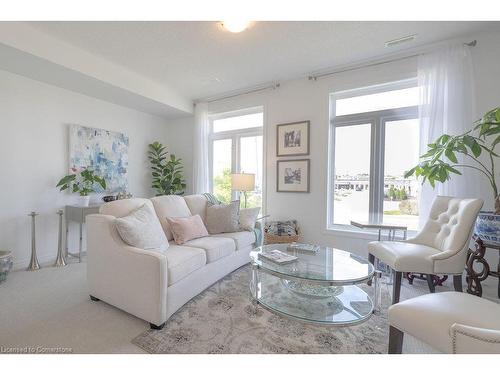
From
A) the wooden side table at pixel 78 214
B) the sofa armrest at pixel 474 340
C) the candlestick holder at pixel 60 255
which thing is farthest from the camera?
the wooden side table at pixel 78 214

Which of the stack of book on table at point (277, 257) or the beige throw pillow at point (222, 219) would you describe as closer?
the stack of book on table at point (277, 257)

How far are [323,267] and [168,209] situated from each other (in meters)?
1.71

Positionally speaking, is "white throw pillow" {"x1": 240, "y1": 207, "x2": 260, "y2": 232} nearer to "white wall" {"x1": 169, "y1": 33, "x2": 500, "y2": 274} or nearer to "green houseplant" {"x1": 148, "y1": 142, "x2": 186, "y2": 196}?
"white wall" {"x1": 169, "y1": 33, "x2": 500, "y2": 274}

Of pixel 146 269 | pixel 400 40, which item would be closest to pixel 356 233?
pixel 400 40

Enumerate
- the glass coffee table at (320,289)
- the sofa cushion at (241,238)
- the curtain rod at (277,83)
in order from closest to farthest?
the glass coffee table at (320,289) < the sofa cushion at (241,238) < the curtain rod at (277,83)

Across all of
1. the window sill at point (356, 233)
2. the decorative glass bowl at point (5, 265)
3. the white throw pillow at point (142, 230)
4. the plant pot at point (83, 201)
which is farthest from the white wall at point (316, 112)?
the decorative glass bowl at point (5, 265)

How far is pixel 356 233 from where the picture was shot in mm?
3189

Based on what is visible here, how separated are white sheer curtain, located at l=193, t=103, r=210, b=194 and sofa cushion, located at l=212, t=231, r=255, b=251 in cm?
182

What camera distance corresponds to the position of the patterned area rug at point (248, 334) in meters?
1.49

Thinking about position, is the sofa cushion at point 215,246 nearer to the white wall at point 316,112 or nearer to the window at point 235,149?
the white wall at point 316,112

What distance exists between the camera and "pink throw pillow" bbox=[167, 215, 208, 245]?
7.85 feet

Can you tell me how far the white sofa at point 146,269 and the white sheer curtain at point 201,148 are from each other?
1.95 metres

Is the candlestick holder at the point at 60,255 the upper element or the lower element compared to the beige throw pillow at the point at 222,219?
lower
